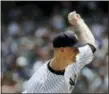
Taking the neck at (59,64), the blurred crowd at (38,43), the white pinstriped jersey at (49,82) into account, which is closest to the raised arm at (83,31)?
the white pinstriped jersey at (49,82)

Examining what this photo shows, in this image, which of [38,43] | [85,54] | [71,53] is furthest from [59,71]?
[38,43]

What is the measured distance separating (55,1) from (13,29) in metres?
1.61

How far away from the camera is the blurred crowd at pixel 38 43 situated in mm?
8938

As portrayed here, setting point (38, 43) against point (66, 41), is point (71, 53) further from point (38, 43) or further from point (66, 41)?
point (38, 43)

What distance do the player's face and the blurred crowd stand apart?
5.37 metres

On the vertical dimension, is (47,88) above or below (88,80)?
above

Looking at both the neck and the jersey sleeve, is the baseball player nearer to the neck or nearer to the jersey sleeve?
the neck

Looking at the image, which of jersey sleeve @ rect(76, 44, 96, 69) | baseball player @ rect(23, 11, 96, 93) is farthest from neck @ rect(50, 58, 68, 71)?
jersey sleeve @ rect(76, 44, 96, 69)

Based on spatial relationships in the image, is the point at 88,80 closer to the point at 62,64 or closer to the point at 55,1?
the point at 55,1

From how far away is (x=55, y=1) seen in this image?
472 inches

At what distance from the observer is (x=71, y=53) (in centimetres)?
329

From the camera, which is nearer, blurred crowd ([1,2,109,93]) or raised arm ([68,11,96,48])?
raised arm ([68,11,96,48])

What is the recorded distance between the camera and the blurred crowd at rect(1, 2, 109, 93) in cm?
894

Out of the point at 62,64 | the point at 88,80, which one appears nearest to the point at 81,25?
the point at 62,64
